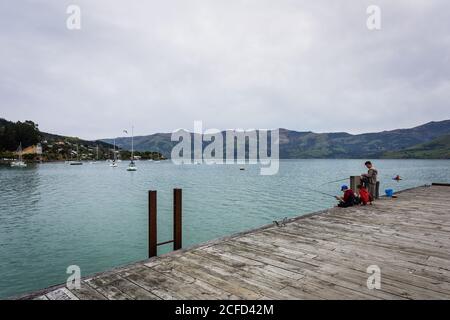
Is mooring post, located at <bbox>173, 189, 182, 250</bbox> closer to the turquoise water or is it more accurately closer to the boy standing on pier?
the turquoise water

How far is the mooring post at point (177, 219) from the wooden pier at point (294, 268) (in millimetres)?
1123

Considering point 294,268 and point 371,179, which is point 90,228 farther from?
point 371,179

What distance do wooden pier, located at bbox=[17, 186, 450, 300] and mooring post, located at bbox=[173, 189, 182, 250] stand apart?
44.2 inches

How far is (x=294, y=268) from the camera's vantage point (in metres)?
5.79

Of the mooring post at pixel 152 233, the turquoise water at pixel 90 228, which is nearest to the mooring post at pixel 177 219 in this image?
the mooring post at pixel 152 233

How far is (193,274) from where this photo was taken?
5.43 meters

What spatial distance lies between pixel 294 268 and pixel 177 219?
12.6 feet

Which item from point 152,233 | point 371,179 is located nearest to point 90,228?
point 152,233

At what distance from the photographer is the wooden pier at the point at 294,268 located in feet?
15.4

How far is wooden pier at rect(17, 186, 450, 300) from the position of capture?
4.70 metres

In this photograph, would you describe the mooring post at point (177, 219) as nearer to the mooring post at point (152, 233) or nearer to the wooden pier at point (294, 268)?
the mooring post at point (152, 233)
